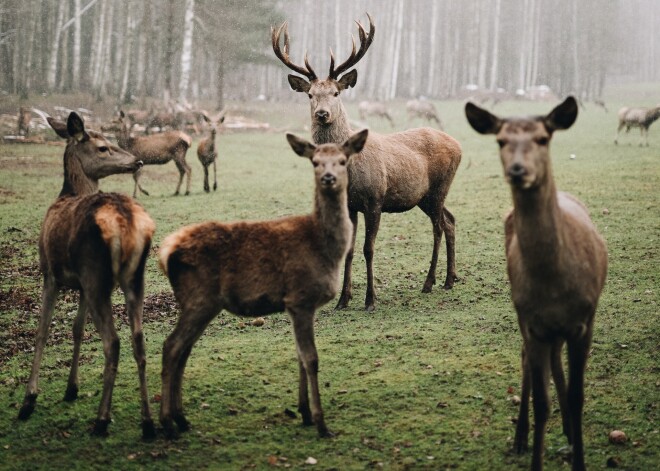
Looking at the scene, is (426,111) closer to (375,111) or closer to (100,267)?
(375,111)

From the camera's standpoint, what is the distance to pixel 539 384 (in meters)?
4.36

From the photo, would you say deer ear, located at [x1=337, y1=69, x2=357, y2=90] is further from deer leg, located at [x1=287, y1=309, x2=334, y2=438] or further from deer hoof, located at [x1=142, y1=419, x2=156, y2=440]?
deer hoof, located at [x1=142, y1=419, x2=156, y2=440]

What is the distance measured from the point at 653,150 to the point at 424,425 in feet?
62.6

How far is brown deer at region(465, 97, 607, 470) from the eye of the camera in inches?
160

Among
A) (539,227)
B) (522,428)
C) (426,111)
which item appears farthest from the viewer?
(426,111)

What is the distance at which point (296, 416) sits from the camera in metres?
5.38

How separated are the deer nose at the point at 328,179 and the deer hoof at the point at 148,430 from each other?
1881 millimetres

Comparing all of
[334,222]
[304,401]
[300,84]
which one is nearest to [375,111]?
[300,84]

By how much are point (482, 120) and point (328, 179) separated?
50.9 inches

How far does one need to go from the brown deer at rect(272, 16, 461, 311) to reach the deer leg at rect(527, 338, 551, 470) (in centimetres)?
385

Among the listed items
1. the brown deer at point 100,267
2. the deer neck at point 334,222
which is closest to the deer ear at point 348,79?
the deer neck at point 334,222

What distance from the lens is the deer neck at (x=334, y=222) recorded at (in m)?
5.32

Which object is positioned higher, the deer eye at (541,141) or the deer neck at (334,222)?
the deer eye at (541,141)

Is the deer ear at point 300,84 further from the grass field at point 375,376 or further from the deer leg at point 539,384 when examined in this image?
the deer leg at point 539,384
